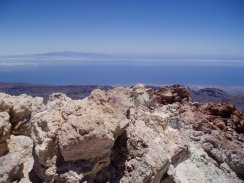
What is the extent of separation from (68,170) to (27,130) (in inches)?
116

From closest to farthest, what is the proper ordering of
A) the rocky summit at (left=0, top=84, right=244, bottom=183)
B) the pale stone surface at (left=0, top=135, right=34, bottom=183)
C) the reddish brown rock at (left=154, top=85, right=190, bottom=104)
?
the rocky summit at (left=0, top=84, right=244, bottom=183) < the pale stone surface at (left=0, top=135, right=34, bottom=183) < the reddish brown rock at (left=154, top=85, right=190, bottom=104)

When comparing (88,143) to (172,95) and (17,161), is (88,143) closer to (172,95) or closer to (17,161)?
(17,161)

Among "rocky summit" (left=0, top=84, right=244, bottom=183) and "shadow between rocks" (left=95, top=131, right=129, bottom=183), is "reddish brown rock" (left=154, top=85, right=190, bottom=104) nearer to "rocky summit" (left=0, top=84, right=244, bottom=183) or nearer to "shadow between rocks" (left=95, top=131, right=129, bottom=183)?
"rocky summit" (left=0, top=84, right=244, bottom=183)

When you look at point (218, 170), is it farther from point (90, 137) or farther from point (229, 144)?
point (90, 137)

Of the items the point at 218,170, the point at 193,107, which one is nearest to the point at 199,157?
the point at 218,170

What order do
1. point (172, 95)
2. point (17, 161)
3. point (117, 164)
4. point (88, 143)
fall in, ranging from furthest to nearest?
point (172, 95) < point (117, 164) < point (17, 161) < point (88, 143)

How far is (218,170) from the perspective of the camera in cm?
1536

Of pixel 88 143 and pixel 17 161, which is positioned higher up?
pixel 88 143

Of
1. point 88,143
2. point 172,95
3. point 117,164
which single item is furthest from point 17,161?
point 172,95

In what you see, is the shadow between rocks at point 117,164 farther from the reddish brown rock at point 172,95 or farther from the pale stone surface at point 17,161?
the reddish brown rock at point 172,95

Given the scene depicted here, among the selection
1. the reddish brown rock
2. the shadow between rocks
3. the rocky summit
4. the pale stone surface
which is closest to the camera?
the rocky summit

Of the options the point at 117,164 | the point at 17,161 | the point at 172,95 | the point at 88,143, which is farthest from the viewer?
the point at 172,95

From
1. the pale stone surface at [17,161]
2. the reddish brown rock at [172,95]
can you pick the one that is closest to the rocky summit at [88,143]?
the pale stone surface at [17,161]

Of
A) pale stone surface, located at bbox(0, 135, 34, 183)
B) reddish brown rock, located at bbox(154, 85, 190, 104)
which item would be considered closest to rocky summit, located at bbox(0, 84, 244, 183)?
pale stone surface, located at bbox(0, 135, 34, 183)
